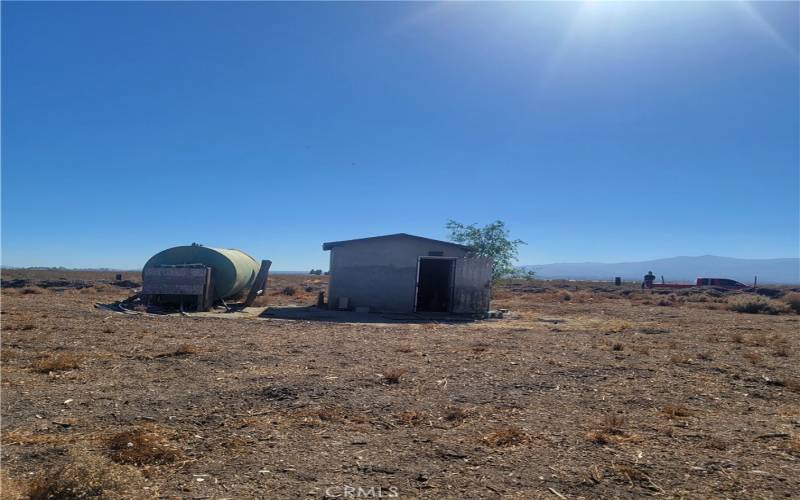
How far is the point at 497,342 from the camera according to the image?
44.6 feet

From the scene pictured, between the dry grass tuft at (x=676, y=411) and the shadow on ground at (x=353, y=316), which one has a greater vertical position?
the shadow on ground at (x=353, y=316)

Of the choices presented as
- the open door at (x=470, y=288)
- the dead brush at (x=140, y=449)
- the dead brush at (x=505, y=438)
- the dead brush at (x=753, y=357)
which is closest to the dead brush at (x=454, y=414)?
the dead brush at (x=505, y=438)

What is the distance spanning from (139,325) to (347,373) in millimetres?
8809

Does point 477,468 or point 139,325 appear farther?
point 139,325

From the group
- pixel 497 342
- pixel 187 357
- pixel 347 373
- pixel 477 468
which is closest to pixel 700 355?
pixel 497 342

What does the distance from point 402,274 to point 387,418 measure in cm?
1524

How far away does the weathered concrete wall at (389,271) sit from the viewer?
71.7 ft

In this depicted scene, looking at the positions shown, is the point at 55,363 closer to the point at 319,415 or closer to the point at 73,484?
the point at 319,415

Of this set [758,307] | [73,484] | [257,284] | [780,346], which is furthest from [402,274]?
[758,307]

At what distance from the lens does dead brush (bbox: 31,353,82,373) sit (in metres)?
8.63

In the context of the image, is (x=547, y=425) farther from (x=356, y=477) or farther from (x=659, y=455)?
(x=356, y=477)

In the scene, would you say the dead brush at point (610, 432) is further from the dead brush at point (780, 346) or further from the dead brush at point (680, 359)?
the dead brush at point (780, 346)

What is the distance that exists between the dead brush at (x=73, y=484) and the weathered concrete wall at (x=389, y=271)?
17.4 m

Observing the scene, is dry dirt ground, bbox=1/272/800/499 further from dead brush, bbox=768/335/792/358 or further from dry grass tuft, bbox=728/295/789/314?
dry grass tuft, bbox=728/295/789/314
